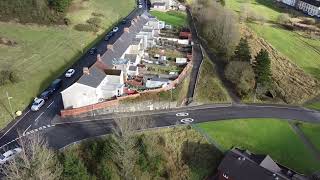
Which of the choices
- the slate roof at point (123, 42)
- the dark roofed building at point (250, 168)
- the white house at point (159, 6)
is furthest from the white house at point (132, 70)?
the white house at point (159, 6)

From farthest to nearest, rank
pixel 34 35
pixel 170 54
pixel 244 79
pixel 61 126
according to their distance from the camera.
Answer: pixel 34 35, pixel 170 54, pixel 244 79, pixel 61 126

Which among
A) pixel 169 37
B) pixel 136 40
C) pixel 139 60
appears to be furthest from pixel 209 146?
pixel 169 37

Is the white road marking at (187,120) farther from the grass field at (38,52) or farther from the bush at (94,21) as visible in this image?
the bush at (94,21)

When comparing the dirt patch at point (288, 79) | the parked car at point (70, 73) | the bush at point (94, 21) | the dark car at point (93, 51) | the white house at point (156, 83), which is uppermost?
the bush at point (94, 21)

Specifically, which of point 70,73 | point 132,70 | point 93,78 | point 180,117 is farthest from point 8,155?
point 132,70

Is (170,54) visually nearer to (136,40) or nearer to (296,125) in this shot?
(136,40)

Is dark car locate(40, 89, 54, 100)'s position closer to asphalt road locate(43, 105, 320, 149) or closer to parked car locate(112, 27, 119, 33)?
asphalt road locate(43, 105, 320, 149)
